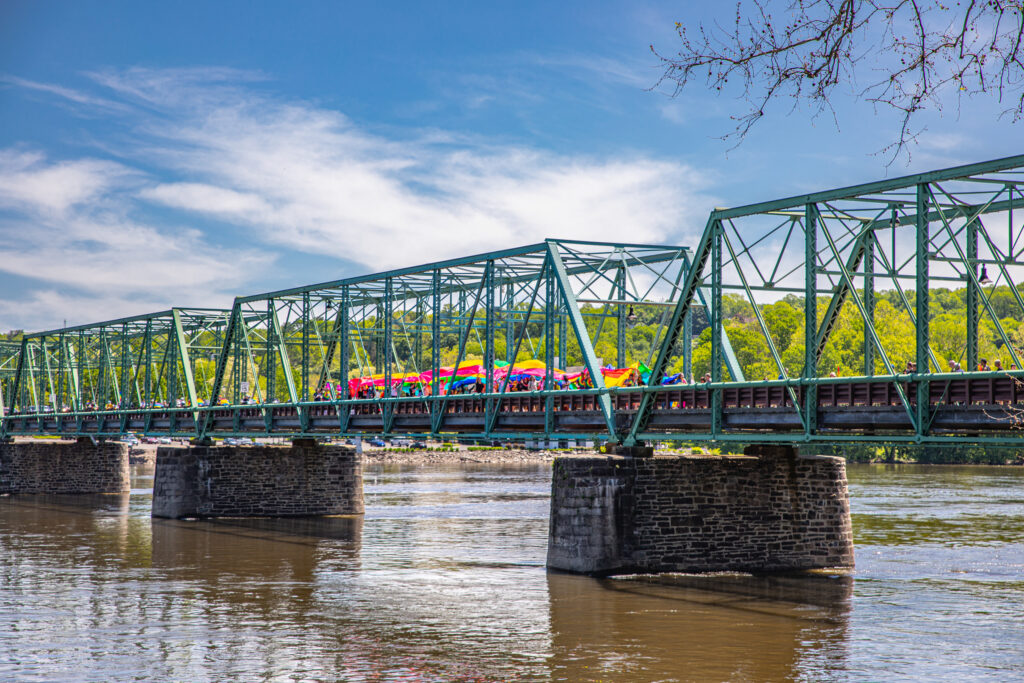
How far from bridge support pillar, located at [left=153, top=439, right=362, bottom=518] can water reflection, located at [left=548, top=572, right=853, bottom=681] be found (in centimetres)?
2639

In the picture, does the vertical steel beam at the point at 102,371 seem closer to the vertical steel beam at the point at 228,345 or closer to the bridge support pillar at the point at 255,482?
the vertical steel beam at the point at 228,345

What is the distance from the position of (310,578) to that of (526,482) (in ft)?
185

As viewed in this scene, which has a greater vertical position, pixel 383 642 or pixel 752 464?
pixel 752 464

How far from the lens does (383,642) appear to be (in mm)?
27031

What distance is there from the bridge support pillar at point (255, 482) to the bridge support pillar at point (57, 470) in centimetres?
2302

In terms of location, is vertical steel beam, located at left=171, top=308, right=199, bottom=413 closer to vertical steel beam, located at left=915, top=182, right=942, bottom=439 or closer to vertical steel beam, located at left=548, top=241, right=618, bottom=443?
vertical steel beam, located at left=548, top=241, right=618, bottom=443

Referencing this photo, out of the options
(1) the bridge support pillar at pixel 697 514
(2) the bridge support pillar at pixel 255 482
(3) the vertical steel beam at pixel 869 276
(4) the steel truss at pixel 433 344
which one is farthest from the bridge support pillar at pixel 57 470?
(3) the vertical steel beam at pixel 869 276

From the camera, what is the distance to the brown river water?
24.3 meters

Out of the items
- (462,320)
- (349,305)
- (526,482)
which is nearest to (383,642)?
(462,320)

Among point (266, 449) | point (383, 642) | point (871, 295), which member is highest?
point (871, 295)

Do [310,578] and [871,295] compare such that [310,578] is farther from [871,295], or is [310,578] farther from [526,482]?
[526,482]

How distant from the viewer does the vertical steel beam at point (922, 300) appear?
28750 mm

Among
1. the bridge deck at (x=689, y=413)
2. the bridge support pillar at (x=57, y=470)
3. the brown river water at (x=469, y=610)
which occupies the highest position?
the bridge deck at (x=689, y=413)

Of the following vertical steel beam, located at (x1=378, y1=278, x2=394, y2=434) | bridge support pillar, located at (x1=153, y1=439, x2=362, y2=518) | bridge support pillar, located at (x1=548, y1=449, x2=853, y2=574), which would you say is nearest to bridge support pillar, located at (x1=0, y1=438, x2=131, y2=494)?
bridge support pillar, located at (x1=153, y1=439, x2=362, y2=518)
